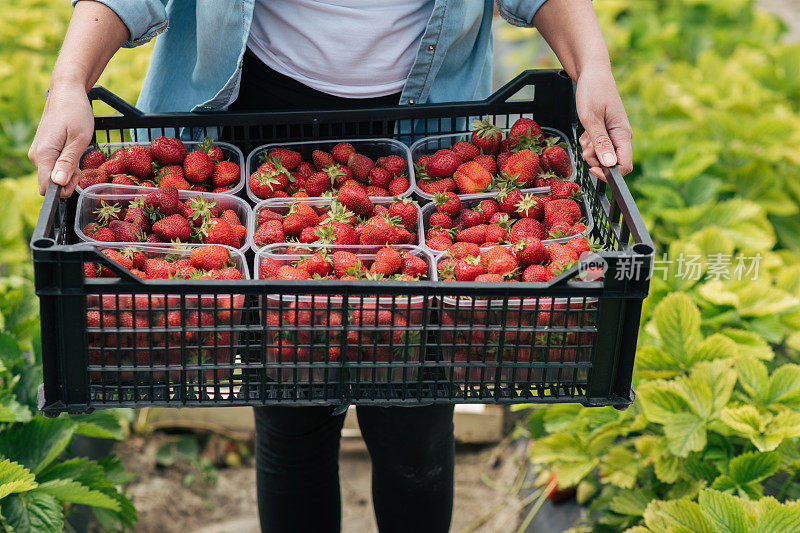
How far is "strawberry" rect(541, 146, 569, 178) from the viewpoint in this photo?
2145 mm

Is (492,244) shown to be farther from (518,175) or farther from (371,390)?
(371,390)

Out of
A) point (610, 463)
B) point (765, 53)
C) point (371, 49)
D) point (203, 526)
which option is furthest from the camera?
point (765, 53)

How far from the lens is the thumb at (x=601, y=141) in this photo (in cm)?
185

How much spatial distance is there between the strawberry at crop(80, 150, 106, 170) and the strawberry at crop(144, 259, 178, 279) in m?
0.41

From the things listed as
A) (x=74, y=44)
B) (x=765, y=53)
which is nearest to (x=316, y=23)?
(x=74, y=44)

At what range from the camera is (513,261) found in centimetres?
177

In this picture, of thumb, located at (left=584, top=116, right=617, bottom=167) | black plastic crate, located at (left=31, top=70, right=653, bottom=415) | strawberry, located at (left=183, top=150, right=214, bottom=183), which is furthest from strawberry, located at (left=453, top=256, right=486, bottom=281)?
strawberry, located at (left=183, top=150, right=214, bottom=183)

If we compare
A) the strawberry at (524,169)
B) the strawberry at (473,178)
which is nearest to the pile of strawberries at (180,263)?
the strawberry at (473,178)

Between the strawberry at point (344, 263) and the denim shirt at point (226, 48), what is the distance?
56 centimetres

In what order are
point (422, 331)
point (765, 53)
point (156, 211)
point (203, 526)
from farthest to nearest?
point (765, 53), point (203, 526), point (156, 211), point (422, 331)

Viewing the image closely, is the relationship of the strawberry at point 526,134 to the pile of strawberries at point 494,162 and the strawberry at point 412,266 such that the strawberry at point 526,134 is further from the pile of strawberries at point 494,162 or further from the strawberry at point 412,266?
the strawberry at point 412,266

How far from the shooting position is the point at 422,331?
1.59 meters

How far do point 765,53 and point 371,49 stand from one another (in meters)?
3.40

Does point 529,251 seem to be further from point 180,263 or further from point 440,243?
point 180,263
